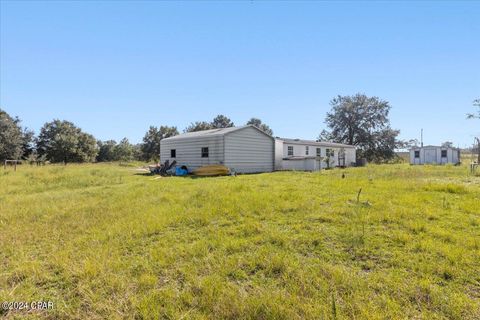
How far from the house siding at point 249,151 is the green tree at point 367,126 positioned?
25656 mm

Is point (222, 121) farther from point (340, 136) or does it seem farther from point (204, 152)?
point (204, 152)

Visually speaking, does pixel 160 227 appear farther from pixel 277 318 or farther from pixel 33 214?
pixel 33 214

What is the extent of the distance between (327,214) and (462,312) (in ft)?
9.72

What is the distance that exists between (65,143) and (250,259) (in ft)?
144

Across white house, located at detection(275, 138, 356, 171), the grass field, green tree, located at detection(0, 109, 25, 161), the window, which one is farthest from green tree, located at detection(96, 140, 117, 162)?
the grass field

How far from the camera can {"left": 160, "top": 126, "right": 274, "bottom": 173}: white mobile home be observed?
1688 cm

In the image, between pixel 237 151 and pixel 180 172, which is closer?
pixel 180 172

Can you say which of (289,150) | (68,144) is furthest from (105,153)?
(289,150)

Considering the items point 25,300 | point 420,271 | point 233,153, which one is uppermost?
point 233,153

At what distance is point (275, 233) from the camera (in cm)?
436

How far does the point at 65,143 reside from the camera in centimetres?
3891

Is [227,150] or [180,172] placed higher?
[227,150]

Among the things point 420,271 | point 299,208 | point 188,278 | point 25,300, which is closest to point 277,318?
point 188,278

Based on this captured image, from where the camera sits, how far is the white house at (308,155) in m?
21.6
